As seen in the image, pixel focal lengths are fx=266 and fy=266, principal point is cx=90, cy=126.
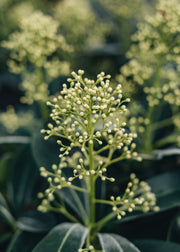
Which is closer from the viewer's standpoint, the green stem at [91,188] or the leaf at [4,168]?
the green stem at [91,188]

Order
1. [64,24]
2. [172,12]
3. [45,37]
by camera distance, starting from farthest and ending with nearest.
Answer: [64,24]
[45,37]
[172,12]

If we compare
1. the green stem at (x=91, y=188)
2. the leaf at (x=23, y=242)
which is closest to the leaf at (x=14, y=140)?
the leaf at (x=23, y=242)

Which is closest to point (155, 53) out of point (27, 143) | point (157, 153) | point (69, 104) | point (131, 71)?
point (131, 71)

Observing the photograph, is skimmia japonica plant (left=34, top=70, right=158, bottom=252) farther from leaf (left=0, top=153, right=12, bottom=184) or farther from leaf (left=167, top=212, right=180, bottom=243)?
leaf (left=0, top=153, right=12, bottom=184)

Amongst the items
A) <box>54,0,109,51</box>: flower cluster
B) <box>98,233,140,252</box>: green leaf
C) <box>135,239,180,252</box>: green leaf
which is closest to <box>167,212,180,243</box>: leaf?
<box>135,239,180,252</box>: green leaf

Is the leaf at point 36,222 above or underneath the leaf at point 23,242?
above

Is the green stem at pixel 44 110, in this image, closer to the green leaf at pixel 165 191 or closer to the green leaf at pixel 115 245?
the green leaf at pixel 165 191

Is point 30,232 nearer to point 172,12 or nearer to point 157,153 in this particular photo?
point 157,153

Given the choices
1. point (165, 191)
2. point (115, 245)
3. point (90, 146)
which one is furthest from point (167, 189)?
point (90, 146)
